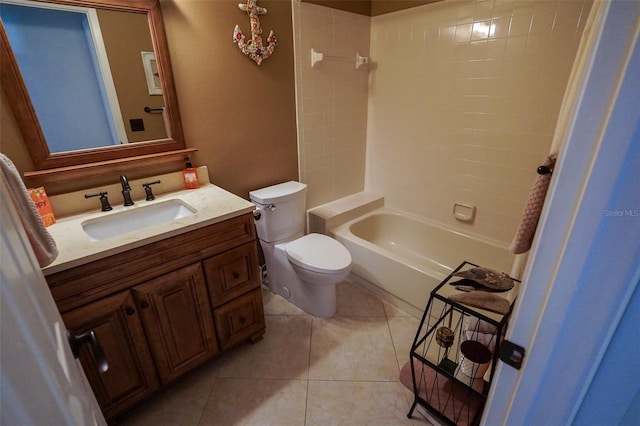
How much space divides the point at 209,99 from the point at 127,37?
44 centimetres

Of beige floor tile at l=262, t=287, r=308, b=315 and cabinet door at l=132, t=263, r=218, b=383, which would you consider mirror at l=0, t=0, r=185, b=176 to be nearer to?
cabinet door at l=132, t=263, r=218, b=383

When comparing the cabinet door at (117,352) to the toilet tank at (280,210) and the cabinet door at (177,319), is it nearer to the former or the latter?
the cabinet door at (177,319)

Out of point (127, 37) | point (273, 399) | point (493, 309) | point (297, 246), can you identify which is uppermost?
point (127, 37)

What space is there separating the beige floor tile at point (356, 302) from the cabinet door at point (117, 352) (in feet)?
3.70

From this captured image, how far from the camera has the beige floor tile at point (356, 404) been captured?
4.33 ft

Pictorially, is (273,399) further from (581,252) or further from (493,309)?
(581,252)

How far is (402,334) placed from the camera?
178 cm

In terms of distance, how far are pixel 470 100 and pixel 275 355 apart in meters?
2.03

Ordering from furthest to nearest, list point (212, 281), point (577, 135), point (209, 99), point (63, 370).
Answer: point (209, 99) → point (212, 281) → point (63, 370) → point (577, 135)

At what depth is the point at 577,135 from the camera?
0.41 metres

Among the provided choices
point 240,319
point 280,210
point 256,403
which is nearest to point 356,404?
point 256,403

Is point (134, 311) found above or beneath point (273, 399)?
above

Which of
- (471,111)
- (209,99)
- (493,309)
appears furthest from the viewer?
(471,111)

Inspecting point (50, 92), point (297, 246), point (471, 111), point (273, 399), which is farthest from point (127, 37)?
point (471, 111)
